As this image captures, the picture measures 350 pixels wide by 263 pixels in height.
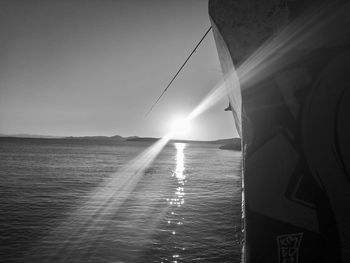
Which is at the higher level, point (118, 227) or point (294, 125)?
point (294, 125)

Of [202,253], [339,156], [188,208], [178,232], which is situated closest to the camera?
[339,156]

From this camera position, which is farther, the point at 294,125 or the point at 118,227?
the point at 118,227

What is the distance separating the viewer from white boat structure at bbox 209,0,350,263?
8.48ft

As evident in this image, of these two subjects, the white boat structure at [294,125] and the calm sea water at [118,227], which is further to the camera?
the calm sea water at [118,227]

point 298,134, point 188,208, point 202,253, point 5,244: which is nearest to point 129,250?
point 202,253

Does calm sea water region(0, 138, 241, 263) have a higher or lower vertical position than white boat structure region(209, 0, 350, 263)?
lower

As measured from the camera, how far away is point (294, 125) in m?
2.73

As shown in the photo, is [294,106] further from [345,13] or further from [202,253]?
[202,253]

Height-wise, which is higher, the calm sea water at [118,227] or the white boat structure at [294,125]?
the white boat structure at [294,125]

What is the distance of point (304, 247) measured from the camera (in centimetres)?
260

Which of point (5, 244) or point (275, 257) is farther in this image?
point (5, 244)

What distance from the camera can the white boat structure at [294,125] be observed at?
2586mm

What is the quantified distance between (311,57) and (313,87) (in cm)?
32

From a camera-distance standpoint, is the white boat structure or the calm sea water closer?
the white boat structure
